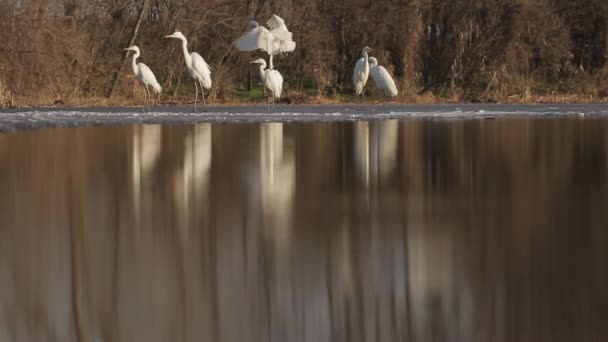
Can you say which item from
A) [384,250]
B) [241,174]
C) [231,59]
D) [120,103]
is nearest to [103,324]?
[384,250]

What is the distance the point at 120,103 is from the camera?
94.3 feet

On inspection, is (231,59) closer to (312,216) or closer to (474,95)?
(474,95)

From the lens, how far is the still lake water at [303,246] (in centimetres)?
571

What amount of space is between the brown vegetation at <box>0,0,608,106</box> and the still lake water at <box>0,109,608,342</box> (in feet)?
51.0

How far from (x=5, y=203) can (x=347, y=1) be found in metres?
22.2

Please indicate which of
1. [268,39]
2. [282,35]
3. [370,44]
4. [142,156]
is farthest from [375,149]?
[370,44]

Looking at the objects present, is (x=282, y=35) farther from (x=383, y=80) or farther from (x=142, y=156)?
(x=142, y=156)

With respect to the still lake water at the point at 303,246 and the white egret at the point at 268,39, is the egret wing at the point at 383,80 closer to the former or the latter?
the white egret at the point at 268,39

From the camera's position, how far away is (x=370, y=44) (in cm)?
3148

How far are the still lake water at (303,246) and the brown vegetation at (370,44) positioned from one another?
51.0 ft

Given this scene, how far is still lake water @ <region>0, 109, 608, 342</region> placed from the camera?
18.7 feet

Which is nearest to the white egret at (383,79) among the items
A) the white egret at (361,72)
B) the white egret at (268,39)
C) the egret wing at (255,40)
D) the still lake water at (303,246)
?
the white egret at (361,72)

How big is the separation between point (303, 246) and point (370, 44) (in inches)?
945

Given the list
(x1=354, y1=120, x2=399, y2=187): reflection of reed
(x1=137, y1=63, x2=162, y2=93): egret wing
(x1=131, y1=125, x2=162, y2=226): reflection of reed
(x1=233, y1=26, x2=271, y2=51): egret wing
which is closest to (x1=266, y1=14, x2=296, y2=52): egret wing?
(x1=233, y1=26, x2=271, y2=51): egret wing
